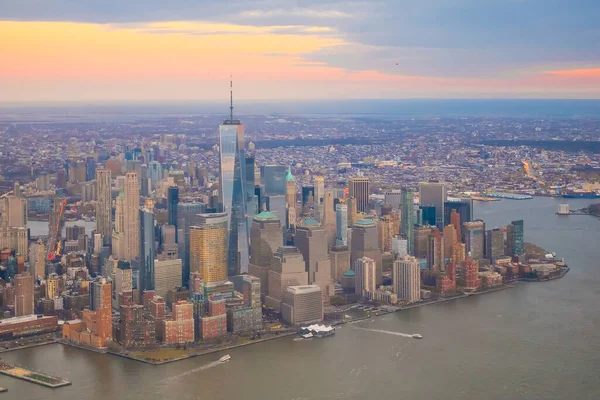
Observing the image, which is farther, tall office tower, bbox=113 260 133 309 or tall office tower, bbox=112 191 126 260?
tall office tower, bbox=112 191 126 260

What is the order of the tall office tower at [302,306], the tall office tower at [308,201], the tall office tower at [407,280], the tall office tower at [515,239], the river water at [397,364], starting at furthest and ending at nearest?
1. the tall office tower at [308,201]
2. the tall office tower at [515,239]
3. the tall office tower at [407,280]
4. the tall office tower at [302,306]
5. the river water at [397,364]

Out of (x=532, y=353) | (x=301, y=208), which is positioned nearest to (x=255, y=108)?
(x=301, y=208)

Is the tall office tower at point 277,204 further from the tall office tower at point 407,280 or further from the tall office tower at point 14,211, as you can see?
the tall office tower at point 14,211

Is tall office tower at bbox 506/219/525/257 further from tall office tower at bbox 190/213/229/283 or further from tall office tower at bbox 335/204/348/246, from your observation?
tall office tower at bbox 190/213/229/283

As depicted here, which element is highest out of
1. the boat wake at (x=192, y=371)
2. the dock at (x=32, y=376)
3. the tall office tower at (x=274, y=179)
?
the tall office tower at (x=274, y=179)

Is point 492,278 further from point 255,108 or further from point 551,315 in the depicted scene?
point 255,108

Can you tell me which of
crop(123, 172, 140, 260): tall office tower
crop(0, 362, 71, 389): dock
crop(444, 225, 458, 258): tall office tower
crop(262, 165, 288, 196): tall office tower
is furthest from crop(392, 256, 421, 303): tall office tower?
crop(0, 362, 71, 389): dock

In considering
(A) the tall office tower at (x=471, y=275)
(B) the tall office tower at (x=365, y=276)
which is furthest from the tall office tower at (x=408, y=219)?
(B) the tall office tower at (x=365, y=276)

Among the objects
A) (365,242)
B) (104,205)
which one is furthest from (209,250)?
(104,205)
